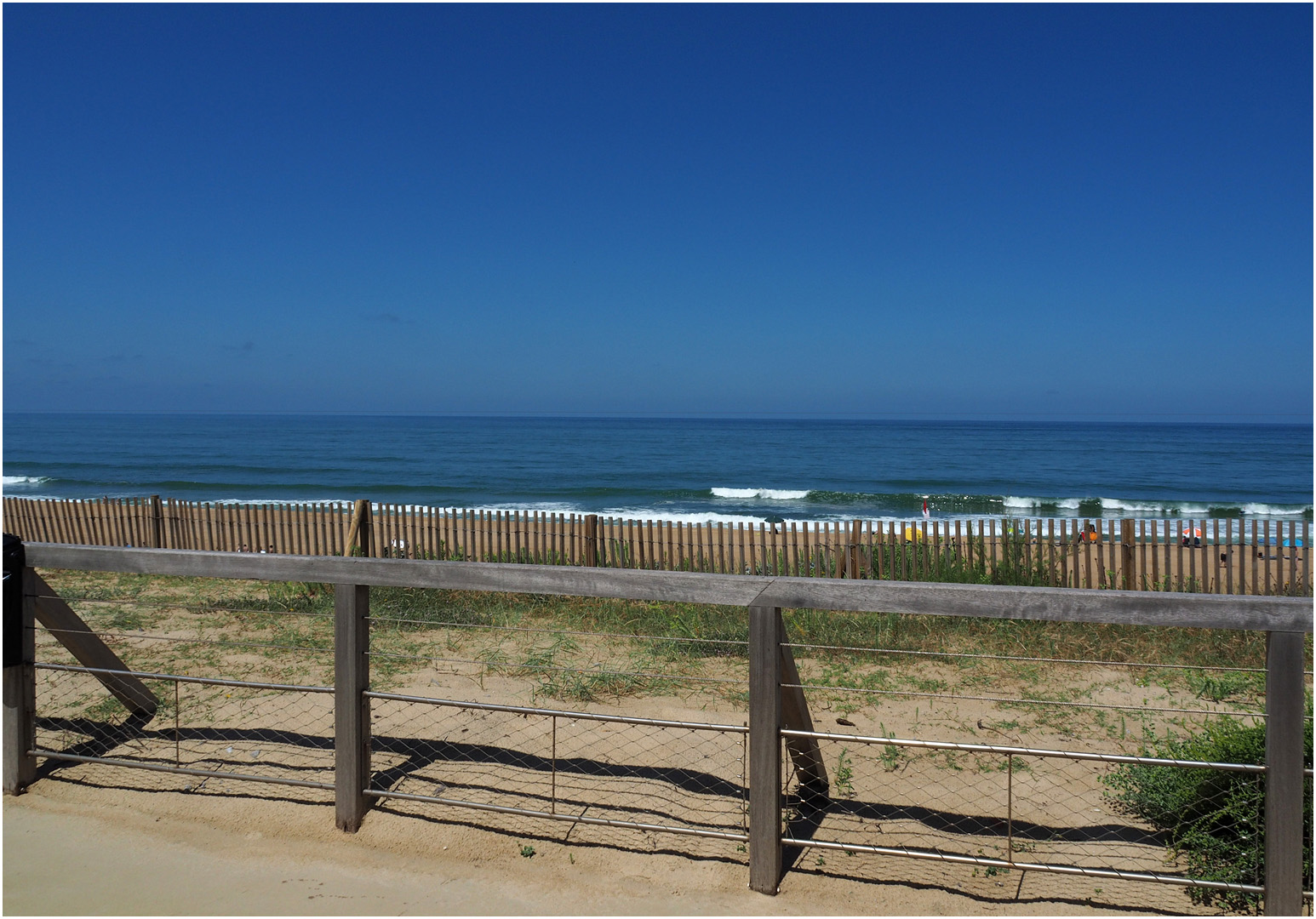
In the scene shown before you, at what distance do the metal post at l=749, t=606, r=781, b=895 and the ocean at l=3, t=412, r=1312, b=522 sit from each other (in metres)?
19.1

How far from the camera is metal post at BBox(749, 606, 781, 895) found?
2.86 metres

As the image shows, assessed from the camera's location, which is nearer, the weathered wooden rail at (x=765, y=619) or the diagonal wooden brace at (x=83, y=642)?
the weathered wooden rail at (x=765, y=619)

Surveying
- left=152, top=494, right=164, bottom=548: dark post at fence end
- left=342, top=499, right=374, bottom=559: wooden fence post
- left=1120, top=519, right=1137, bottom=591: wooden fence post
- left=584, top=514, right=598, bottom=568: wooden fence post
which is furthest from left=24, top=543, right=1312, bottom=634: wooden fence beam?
left=152, top=494, right=164, bottom=548: dark post at fence end

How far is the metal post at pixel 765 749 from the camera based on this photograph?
9.37ft

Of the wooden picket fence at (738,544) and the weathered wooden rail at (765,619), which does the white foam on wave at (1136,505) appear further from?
the weathered wooden rail at (765,619)

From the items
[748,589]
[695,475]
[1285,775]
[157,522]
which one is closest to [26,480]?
[157,522]

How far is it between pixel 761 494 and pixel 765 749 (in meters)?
29.8

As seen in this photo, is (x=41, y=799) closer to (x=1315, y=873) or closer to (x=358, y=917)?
(x=358, y=917)

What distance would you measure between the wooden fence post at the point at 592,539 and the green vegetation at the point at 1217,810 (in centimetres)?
818

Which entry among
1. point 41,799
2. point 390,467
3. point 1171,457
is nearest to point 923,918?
point 41,799

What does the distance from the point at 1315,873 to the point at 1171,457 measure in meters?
49.8

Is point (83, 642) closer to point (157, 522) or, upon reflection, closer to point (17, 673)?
point (17, 673)

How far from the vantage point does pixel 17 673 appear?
362 cm

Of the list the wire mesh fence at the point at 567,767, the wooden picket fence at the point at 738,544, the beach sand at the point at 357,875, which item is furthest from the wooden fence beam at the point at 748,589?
the wooden picket fence at the point at 738,544
